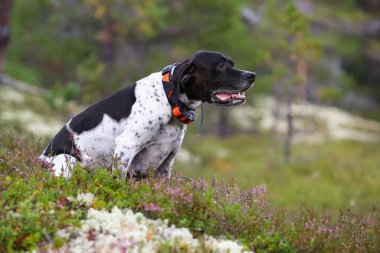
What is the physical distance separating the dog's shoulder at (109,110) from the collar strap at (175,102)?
38 centimetres

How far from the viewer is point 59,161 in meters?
6.45

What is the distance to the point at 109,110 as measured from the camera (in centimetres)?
650

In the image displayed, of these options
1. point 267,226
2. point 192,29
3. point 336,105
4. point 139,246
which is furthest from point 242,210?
point 336,105

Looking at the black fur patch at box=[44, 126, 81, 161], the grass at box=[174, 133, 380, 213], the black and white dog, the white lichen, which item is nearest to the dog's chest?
the black and white dog

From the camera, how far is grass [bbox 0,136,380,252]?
4.63m

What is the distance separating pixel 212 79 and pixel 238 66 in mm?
22076

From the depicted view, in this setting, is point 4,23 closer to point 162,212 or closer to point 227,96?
point 227,96

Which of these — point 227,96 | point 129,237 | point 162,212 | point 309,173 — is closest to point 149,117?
point 227,96

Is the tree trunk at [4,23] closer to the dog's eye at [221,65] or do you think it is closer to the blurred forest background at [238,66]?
the blurred forest background at [238,66]

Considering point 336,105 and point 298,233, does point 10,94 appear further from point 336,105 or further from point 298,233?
point 336,105

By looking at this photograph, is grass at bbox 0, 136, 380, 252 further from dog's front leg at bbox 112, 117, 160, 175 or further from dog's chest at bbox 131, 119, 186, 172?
dog's chest at bbox 131, 119, 186, 172

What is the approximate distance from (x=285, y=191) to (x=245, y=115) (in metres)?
19.4

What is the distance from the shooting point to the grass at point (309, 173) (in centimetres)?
1466

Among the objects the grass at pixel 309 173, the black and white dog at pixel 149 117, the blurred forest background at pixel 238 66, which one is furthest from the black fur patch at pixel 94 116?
the grass at pixel 309 173
